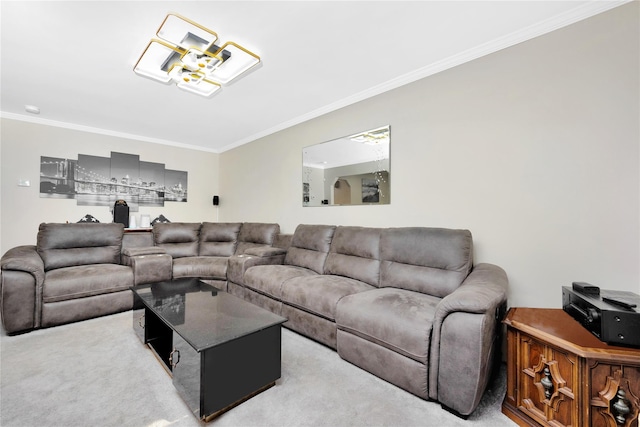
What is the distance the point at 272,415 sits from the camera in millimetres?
1474

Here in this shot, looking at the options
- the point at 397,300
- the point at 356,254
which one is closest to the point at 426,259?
the point at 397,300

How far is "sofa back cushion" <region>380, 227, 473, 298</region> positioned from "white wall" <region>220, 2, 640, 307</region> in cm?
29

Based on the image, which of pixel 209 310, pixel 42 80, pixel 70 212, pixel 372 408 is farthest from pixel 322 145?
pixel 70 212

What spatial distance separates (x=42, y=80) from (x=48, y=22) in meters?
1.34

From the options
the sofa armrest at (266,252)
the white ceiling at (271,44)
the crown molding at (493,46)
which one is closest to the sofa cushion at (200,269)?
the sofa armrest at (266,252)

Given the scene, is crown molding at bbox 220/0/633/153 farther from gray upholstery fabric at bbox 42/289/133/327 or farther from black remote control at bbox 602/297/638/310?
gray upholstery fabric at bbox 42/289/133/327

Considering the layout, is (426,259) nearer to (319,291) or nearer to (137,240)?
(319,291)

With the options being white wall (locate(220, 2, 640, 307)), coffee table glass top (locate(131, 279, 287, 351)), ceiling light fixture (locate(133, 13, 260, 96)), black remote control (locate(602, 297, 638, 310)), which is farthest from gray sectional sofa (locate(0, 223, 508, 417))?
ceiling light fixture (locate(133, 13, 260, 96))

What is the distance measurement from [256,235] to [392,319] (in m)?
2.88

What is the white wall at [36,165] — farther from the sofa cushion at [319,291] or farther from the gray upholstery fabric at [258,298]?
the sofa cushion at [319,291]

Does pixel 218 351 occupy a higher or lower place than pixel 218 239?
lower

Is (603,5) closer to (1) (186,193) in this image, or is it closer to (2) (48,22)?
(2) (48,22)

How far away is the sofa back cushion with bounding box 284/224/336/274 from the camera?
311 centimetres

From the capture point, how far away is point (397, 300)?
76.3 inches
